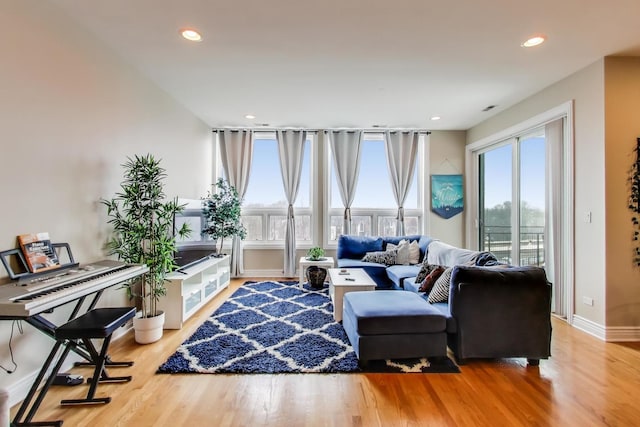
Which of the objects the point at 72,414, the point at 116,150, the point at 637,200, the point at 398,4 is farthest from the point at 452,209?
the point at 72,414

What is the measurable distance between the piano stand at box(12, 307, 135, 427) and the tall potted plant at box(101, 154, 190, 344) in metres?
0.67

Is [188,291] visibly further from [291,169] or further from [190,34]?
[291,169]

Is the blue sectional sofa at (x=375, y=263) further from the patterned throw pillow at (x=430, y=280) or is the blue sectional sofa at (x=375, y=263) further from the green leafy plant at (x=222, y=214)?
the green leafy plant at (x=222, y=214)

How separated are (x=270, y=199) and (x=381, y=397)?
13.7 feet

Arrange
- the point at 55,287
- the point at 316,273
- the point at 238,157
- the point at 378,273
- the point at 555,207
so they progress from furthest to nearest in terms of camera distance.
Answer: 1. the point at 238,157
2. the point at 316,273
3. the point at 378,273
4. the point at 555,207
5. the point at 55,287

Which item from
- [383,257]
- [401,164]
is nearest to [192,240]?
[383,257]

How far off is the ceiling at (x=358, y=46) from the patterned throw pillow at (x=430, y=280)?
215 centimetres

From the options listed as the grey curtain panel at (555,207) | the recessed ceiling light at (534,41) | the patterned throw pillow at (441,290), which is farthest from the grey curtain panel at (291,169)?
the grey curtain panel at (555,207)

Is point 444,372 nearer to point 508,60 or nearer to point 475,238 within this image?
point 508,60

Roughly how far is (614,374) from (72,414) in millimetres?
3848

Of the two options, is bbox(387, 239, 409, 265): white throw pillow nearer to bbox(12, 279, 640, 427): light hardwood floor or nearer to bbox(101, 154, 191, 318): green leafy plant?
bbox(12, 279, 640, 427): light hardwood floor

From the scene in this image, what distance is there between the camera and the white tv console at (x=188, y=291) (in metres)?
3.24

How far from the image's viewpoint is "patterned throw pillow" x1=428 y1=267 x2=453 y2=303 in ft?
9.32

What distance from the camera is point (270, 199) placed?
571 centimetres
